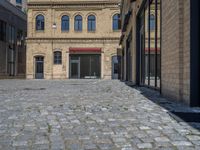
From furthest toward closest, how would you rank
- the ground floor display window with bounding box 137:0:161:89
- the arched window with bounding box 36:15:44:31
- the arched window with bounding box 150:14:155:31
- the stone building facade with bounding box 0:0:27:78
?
1. the arched window with bounding box 36:15:44:31
2. the stone building facade with bounding box 0:0:27:78
3. the arched window with bounding box 150:14:155:31
4. the ground floor display window with bounding box 137:0:161:89

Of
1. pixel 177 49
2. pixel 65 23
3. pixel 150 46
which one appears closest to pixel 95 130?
pixel 177 49

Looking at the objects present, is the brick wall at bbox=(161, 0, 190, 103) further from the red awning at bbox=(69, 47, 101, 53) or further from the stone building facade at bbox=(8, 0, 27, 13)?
the stone building facade at bbox=(8, 0, 27, 13)

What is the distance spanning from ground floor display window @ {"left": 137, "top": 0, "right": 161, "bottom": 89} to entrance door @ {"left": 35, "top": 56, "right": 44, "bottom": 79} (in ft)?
85.1

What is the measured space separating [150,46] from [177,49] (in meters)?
5.52

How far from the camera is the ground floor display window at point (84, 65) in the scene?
40750 millimetres

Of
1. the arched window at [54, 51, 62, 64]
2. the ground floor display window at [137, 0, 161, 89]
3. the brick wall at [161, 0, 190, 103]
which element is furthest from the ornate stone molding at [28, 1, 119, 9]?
the brick wall at [161, 0, 190, 103]

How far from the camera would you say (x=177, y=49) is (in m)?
7.75

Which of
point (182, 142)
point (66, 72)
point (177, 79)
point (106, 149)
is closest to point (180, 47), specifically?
point (177, 79)

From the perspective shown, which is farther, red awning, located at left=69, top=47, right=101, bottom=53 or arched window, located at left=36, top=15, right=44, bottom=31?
arched window, located at left=36, top=15, right=44, bottom=31

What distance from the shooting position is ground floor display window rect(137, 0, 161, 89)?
37.9 ft

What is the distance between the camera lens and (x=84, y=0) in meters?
41.0

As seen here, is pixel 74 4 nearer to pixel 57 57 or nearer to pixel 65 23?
pixel 65 23

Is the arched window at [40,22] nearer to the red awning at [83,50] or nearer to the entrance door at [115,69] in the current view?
the red awning at [83,50]

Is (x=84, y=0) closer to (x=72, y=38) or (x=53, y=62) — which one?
(x=72, y=38)
